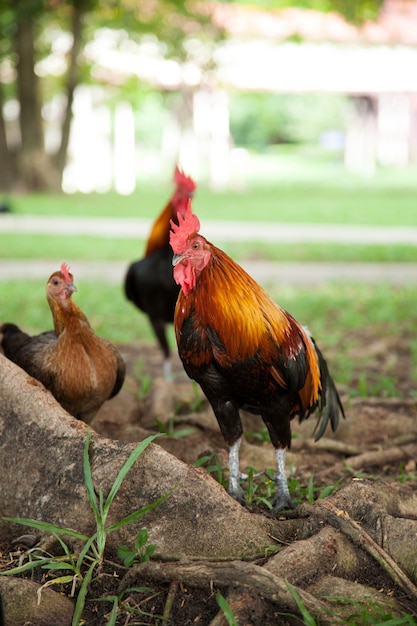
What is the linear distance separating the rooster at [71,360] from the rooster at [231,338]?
2.21ft

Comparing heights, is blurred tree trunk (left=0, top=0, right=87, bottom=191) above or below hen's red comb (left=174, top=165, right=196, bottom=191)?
above

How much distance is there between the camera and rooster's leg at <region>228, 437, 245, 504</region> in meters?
3.78

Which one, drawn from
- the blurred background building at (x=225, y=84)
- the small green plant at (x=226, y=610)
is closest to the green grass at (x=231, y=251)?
the small green plant at (x=226, y=610)

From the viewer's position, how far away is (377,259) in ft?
39.7

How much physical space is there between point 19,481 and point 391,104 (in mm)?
34764

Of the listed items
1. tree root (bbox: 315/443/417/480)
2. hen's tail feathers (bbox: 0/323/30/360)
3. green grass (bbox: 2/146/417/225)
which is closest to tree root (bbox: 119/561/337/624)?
tree root (bbox: 315/443/417/480)

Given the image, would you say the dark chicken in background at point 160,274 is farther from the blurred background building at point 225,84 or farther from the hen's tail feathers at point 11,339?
the blurred background building at point 225,84

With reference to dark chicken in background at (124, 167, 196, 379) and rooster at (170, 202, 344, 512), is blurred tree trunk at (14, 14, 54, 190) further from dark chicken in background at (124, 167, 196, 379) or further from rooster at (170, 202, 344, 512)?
rooster at (170, 202, 344, 512)

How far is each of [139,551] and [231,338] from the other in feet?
3.09

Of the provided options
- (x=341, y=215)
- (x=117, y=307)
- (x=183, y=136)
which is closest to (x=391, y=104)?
(x=183, y=136)

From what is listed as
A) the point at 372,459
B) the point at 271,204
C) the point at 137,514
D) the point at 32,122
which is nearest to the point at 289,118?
the point at 32,122

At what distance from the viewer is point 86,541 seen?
10.6 feet

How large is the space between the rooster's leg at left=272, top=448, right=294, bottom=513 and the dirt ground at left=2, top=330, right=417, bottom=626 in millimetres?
64

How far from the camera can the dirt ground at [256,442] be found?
3.07 meters
